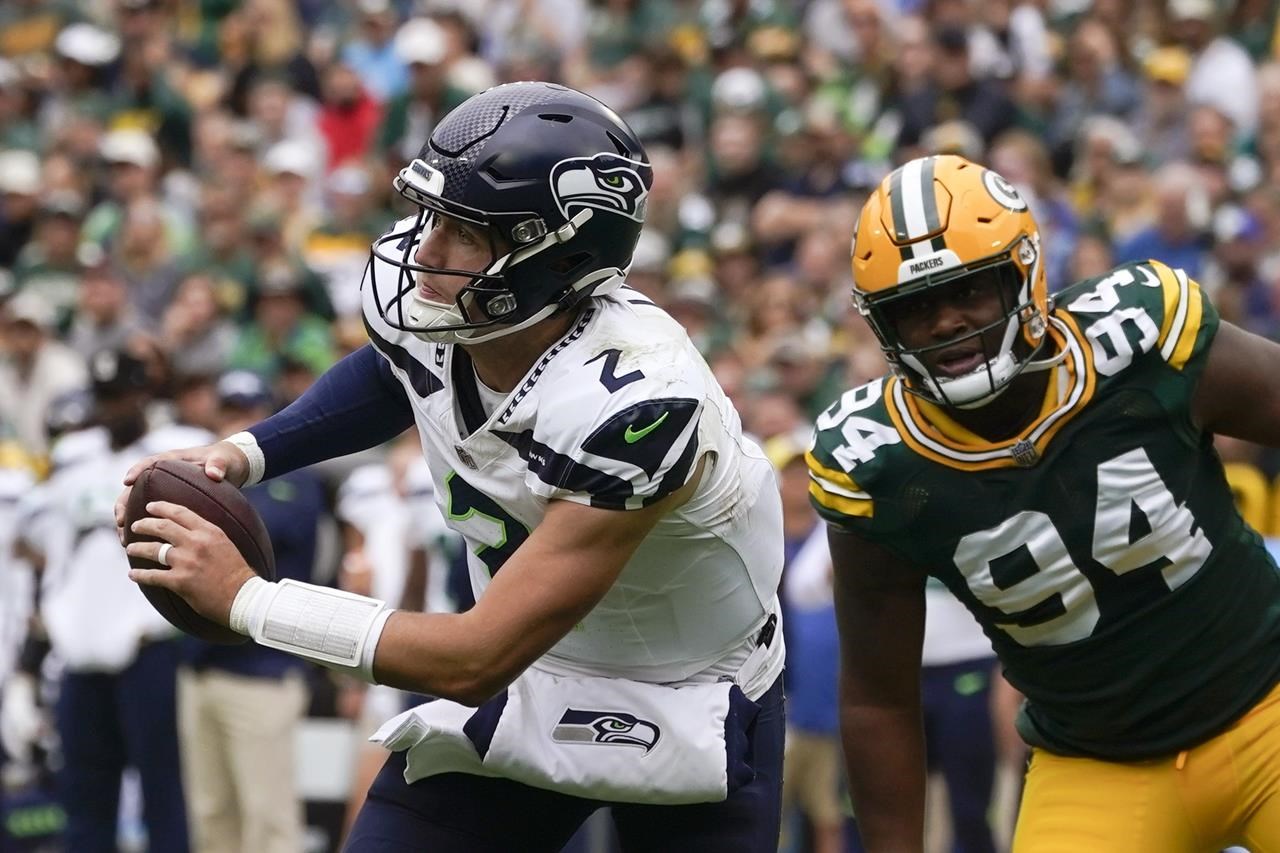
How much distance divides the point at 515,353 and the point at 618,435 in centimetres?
37

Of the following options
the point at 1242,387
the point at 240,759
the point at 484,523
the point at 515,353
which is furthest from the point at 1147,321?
the point at 240,759

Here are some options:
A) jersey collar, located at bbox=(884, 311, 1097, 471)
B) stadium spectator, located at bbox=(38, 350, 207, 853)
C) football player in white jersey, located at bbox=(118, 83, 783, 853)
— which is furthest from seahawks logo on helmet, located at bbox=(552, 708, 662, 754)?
stadium spectator, located at bbox=(38, 350, 207, 853)

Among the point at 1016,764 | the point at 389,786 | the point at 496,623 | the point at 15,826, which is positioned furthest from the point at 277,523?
the point at 496,623

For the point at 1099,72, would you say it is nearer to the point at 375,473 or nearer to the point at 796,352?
the point at 796,352

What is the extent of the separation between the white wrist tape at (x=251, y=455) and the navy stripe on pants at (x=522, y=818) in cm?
63

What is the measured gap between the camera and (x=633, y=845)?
3824 mm

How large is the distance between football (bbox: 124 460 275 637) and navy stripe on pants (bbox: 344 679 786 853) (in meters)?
0.40

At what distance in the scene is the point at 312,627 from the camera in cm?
337

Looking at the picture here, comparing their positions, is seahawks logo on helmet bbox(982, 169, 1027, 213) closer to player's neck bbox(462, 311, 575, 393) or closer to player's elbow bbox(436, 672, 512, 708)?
player's neck bbox(462, 311, 575, 393)

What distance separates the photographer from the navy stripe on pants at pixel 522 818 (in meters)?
3.71

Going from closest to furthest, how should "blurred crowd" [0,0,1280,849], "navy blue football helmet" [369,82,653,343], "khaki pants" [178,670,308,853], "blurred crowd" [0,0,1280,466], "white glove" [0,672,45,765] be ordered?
"navy blue football helmet" [369,82,653,343] → "khaki pants" [178,670,308,853] → "white glove" [0,672,45,765] → "blurred crowd" [0,0,1280,849] → "blurred crowd" [0,0,1280,466]

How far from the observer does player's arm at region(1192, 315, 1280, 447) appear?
11.8ft

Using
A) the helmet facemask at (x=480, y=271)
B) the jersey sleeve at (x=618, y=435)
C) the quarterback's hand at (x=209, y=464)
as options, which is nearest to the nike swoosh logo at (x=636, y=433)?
the jersey sleeve at (x=618, y=435)

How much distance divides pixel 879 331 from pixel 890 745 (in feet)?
2.48
